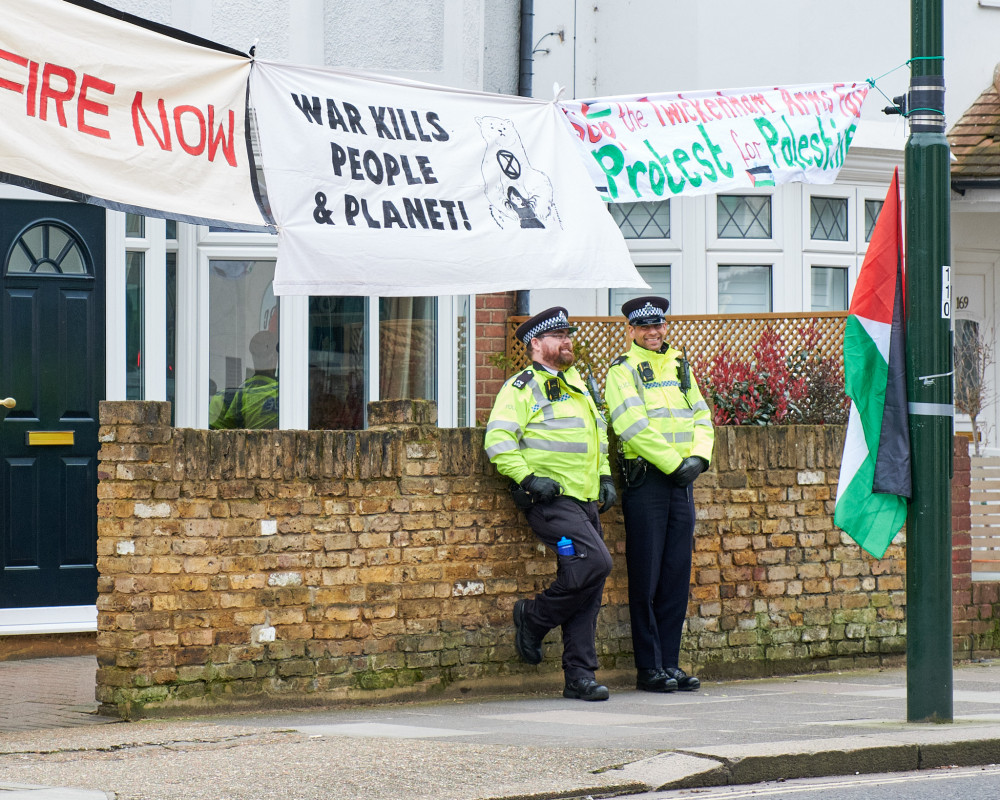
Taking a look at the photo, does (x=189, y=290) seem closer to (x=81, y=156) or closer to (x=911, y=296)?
(x=81, y=156)

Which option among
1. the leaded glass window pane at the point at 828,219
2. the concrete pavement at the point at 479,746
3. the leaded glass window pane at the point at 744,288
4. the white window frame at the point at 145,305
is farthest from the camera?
the leaded glass window pane at the point at 828,219

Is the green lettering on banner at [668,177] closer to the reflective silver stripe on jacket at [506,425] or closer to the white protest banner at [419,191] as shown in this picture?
the white protest banner at [419,191]

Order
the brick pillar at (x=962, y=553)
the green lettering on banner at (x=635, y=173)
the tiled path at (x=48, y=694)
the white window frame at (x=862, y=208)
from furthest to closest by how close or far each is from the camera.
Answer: the white window frame at (x=862, y=208) → the brick pillar at (x=962, y=553) → the green lettering on banner at (x=635, y=173) → the tiled path at (x=48, y=694)

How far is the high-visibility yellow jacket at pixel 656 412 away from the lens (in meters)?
7.99

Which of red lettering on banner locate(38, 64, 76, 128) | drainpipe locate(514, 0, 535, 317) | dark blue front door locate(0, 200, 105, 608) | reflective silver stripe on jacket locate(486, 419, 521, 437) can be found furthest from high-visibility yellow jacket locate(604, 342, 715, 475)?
drainpipe locate(514, 0, 535, 317)

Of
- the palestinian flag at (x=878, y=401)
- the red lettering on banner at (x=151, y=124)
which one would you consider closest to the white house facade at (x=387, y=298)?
the red lettering on banner at (x=151, y=124)

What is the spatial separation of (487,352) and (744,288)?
8.24 feet

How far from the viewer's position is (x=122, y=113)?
21.1ft

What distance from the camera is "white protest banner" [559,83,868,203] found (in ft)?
27.0

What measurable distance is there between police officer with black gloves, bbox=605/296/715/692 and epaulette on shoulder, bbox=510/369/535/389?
0.60 metres

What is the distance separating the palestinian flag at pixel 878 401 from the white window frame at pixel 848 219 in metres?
5.58

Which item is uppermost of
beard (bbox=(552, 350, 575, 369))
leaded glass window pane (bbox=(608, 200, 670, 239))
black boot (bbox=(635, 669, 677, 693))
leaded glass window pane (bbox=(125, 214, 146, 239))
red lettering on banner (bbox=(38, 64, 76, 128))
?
leaded glass window pane (bbox=(608, 200, 670, 239))

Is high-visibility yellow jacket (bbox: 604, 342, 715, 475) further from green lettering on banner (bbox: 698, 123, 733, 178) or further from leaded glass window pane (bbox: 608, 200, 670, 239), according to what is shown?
leaded glass window pane (bbox: 608, 200, 670, 239)

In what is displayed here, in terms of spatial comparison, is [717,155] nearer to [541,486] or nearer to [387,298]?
[541,486]
